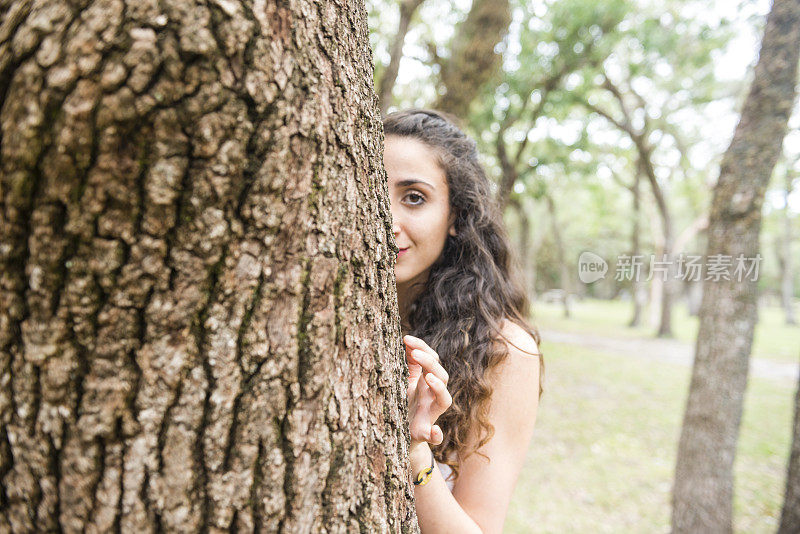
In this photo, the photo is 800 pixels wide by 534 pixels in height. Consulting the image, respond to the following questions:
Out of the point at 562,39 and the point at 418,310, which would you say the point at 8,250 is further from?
the point at 562,39

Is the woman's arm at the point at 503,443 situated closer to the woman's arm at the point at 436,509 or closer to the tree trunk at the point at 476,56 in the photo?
the woman's arm at the point at 436,509

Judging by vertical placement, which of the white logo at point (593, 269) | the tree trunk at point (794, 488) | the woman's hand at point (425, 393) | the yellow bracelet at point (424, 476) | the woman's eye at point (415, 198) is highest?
the woman's eye at point (415, 198)

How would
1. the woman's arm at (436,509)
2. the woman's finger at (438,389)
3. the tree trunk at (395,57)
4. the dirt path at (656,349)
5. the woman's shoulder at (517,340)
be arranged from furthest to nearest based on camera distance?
the dirt path at (656,349), the tree trunk at (395,57), the woman's shoulder at (517,340), the woman's arm at (436,509), the woman's finger at (438,389)

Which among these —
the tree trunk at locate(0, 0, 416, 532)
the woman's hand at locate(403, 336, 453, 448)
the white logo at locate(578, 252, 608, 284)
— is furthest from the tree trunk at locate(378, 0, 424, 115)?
the white logo at locate(578, 252, 608, 284)

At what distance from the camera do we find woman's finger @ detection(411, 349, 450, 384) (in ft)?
3.67

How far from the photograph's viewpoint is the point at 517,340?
1.71m

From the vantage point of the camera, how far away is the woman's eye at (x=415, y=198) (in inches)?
69.0

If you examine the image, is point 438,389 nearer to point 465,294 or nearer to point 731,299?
point 465,294

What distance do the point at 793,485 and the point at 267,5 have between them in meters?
4.59

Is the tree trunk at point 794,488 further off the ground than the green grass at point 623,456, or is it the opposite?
the tree trunk at point 794,488

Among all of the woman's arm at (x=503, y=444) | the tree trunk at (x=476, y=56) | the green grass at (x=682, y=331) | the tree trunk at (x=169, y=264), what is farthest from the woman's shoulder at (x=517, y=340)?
the green grass at (x=682, y=331)

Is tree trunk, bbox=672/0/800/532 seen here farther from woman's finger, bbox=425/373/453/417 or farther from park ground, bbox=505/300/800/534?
woman's finger, bbox=425/373/453/417

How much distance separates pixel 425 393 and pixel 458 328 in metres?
0.55

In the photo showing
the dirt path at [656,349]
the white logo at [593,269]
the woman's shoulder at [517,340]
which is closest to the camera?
the woman's shoulder at [517,340]
